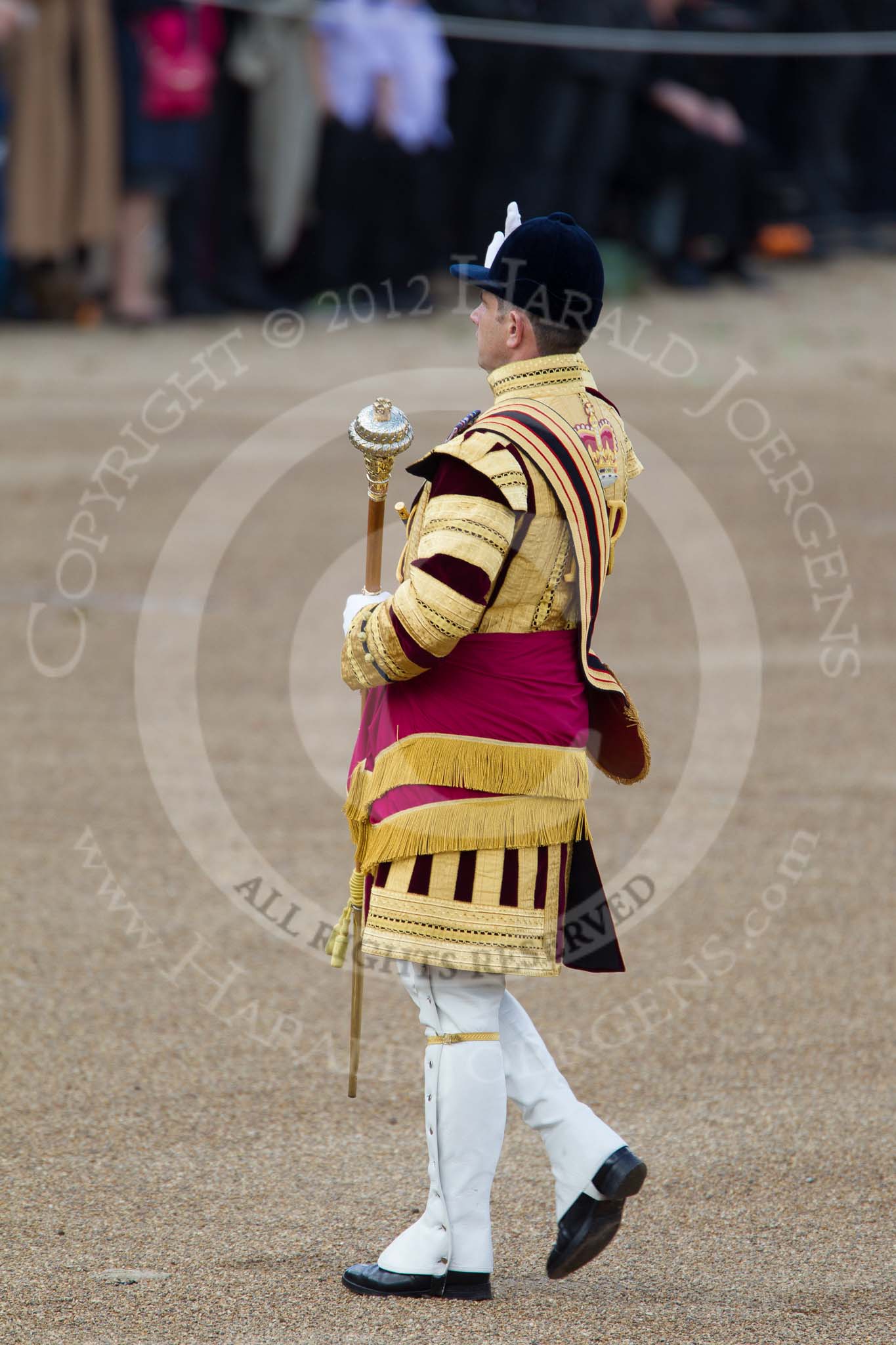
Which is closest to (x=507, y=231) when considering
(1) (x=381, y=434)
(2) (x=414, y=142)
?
(1) (x=381, y=434)

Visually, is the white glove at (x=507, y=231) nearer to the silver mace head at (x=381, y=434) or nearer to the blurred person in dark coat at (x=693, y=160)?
the silver mace head at (x=381, y=434)

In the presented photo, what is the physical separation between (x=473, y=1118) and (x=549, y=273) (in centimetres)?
128

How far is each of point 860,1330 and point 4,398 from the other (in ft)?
25.5

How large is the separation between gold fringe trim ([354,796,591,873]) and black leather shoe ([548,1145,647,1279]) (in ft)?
1.68

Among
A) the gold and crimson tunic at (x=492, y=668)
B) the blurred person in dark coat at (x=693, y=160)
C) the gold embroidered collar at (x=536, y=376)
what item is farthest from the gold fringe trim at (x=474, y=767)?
the blurred person in dark coat at (x=693, y=160)

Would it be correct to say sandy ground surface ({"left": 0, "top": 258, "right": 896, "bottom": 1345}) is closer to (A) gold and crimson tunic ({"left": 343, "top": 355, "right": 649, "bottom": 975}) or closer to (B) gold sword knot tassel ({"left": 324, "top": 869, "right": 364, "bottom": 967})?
(B) gold sword knot tassel ({"left": 324, "top": 869, "right": 364, "bottom": 967})

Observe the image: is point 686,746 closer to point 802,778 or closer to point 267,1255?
point 802,778

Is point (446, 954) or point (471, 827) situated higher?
point (471, 827)

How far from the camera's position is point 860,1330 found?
2723 millimetres

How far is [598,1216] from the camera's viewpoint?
277 cm

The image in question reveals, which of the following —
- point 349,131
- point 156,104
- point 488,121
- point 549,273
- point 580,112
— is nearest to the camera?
point 549,273

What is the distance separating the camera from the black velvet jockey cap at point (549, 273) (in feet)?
8.71

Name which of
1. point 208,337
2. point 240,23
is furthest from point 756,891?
point 240,23

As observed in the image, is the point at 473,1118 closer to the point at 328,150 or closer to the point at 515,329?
the point at 515,329
